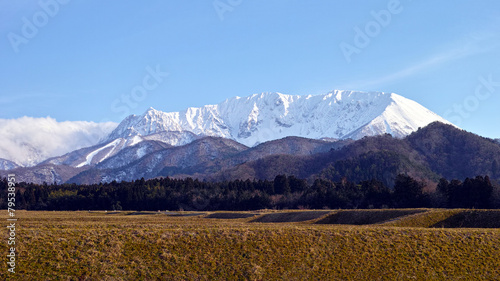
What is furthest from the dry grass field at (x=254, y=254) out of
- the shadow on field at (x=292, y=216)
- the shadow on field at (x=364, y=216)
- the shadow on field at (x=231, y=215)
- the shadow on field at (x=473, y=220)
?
the shadow on field at (x=231, y=215)

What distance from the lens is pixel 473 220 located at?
7756 centimetres

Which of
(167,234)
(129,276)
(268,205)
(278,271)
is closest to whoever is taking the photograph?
(129,276)

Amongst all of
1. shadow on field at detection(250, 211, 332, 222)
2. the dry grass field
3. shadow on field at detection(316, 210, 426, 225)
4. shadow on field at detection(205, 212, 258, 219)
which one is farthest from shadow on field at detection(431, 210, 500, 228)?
shadow on field at detection(205, 212, 258, 219)

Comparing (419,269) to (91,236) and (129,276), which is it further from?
(91,236)

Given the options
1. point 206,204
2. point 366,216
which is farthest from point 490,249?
point 206,204

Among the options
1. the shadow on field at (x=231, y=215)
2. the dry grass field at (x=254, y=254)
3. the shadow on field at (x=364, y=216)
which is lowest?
the dry grass field at (x=254, y=254)

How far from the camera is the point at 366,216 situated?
296 ft

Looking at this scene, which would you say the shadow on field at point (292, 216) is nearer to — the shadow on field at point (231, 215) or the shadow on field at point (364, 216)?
the shadow on field at point (364, 216)

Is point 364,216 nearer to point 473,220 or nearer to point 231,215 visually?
point 473,220

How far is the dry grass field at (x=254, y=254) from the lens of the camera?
47188 mm

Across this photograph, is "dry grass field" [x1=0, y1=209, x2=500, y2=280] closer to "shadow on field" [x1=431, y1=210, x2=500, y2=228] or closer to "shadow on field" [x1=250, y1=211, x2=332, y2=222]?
"shadow on field" [x1=431, y1=210, x2=500, y2=228]

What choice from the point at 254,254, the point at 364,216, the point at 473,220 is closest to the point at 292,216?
the point at 364,216

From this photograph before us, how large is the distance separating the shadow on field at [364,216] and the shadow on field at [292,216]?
356 cm

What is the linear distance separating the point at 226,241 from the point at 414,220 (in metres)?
34.8
